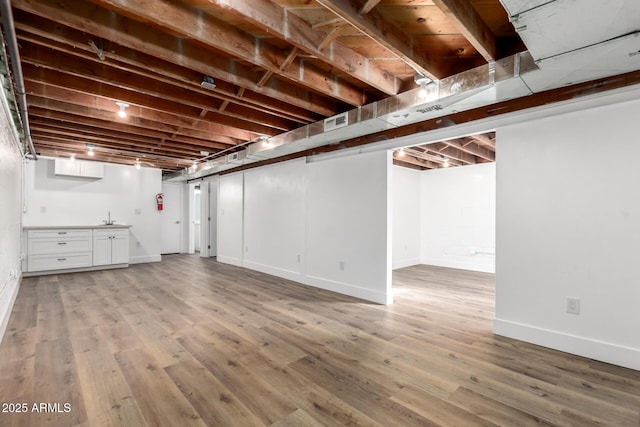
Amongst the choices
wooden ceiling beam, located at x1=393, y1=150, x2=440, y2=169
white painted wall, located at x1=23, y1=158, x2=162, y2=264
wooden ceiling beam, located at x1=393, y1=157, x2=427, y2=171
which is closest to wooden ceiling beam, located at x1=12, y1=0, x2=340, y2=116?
wooden ceiling beam, located at x1=393, y1=150, x2=440, y2=169

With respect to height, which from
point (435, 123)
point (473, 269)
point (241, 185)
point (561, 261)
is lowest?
point (473, 269)

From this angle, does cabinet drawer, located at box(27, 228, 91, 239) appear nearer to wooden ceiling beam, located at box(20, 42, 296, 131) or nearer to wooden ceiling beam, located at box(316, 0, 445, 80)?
wooden ceiling beam, located at box(20, 42, 296, 131)

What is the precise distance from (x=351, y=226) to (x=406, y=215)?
312cm

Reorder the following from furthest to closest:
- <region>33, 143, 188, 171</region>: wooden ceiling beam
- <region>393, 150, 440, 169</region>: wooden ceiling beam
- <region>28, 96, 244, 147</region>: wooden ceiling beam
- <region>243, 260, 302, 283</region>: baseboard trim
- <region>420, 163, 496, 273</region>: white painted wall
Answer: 1. <region>420, 163, 496, 273</region>: white painted wall
2. <region>393, 150, 440, 169</region>: wooden ceiling beam
3. <region>33, 143, 188, 171</region>: wooden ceiling beam
4. <region>243, 260, 302, 283</region>: baseboard trim
5. <region>28, 96, 244, 147</region>: wooden ceiling beam

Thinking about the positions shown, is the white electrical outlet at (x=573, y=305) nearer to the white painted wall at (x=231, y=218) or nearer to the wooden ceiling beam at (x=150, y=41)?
the wooden ceiling beam at (x=150, y=41)

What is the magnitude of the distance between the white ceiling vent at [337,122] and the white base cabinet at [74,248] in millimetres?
5266

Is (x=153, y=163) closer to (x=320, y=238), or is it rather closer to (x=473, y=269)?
(x=320, y=238)

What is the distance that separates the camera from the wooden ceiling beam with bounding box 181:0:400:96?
187cm

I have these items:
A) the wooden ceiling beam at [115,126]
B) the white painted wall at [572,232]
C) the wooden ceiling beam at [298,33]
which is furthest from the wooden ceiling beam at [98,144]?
the white painted wall at [572,232]

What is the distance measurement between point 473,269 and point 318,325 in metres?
4.80

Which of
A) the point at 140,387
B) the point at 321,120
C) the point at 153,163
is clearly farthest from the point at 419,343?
the point at 153,163

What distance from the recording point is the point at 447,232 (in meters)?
7.02

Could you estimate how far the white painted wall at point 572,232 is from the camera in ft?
7.66

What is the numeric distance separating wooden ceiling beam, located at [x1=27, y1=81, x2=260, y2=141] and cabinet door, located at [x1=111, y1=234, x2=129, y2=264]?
336cm
